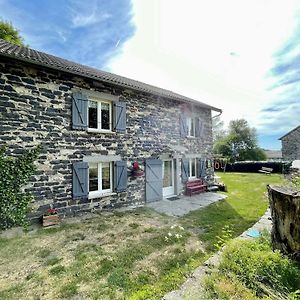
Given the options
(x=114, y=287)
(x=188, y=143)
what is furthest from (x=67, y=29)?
(x=114, y=287)

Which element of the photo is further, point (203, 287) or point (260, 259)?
point (260, 259)

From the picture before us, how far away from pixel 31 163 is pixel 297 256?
22.6 ft

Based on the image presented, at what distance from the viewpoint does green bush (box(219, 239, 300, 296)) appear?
2.66m

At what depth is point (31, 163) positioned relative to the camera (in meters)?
6.57

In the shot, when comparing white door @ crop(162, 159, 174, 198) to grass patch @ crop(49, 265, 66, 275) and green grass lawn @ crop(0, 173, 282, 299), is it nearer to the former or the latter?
green grass lawn @ crop(0, 173, 282, 299)

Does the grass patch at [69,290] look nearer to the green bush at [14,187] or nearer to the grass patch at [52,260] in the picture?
the grass patch at [52,260]

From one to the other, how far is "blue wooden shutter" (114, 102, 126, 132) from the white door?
337 cm

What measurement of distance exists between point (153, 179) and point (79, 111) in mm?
4563

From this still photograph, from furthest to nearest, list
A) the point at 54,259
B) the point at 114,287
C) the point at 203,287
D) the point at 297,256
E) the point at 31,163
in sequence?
1. the point at 31,163
2. the point at 54,259
3. the point at 114,287
4. the point at 297,256
5. the point at 203,287

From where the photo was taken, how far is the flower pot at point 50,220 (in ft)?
21.3

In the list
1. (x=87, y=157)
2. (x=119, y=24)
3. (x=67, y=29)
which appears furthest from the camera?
(x=67, y=29)

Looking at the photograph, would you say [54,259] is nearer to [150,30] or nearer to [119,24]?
[150,30]

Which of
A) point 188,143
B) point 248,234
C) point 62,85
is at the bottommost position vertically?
point 248,234

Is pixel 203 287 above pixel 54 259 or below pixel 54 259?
above
